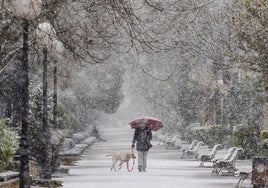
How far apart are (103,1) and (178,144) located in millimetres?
40810

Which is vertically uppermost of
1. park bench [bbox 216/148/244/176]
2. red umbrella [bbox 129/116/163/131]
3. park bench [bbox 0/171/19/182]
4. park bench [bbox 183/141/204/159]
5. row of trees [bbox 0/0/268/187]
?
row of trees [bbox 0/0/268/187]

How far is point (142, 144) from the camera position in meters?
28.3

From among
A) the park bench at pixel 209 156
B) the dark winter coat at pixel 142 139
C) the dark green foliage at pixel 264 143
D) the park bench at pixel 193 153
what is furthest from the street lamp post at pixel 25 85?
the park bench at pixel 193 153

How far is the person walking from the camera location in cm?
2747

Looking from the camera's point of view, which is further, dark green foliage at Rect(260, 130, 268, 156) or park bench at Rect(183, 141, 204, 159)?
park bench at Rect(183, 141, 204, 159)

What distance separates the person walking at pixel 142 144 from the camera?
2747 cm

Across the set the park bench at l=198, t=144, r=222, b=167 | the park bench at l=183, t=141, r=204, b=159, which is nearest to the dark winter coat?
the park bench at l=198, t=144, r=222, b=167

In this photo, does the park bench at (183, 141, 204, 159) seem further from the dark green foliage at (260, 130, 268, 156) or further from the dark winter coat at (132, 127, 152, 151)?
the dark winter coat at (132, 127, 152, 151)

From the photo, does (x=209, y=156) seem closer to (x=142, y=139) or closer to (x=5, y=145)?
(x=142, y=139)

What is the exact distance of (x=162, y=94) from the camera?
59.6 m

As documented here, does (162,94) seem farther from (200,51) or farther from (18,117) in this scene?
(18,117)

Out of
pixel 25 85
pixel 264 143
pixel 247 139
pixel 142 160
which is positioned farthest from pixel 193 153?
pixel 25 85

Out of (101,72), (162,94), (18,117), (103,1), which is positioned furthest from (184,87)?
(103,1)

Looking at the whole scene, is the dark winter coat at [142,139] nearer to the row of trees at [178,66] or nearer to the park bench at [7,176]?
the row of trees at [178,66]
